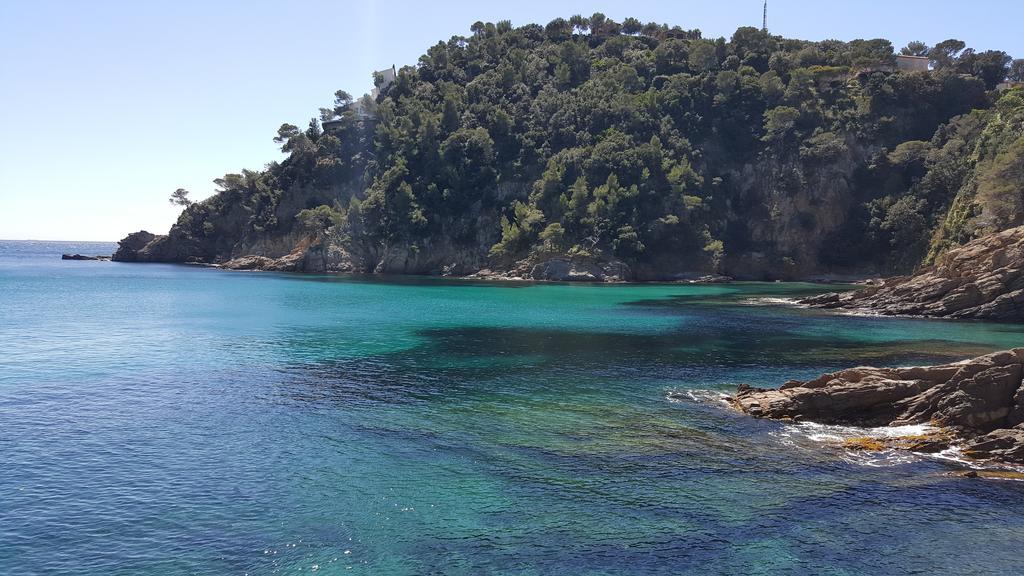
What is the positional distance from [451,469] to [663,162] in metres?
96.4

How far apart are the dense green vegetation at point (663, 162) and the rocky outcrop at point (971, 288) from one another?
30.8 metres

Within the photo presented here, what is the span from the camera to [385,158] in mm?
128000

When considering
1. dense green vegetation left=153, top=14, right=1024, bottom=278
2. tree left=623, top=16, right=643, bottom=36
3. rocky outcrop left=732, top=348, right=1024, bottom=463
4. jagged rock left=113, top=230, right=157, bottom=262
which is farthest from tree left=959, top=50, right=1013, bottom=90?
jagged rock left=113, top=230, right=157, bottom=262

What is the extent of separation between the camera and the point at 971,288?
5597 cm

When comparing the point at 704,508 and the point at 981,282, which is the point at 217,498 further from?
the point at 981,282

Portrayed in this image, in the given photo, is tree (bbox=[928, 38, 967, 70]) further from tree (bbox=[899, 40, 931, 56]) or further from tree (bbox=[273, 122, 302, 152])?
tree (bbox=[273, 122, 302, 152])

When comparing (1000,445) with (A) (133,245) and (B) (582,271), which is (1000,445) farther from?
(A) (133,245)

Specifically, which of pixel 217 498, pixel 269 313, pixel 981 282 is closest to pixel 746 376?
pixel 217 498

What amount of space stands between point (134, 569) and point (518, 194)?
105901mm

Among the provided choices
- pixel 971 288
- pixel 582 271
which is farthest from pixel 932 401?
pixel 582 271

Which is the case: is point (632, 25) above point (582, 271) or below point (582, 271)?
above

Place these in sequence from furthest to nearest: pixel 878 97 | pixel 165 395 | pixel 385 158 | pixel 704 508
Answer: pixel 385 158
pixel 878 97
pixel 165 395
pixel 704 508

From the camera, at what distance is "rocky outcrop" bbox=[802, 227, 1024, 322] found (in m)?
54.1

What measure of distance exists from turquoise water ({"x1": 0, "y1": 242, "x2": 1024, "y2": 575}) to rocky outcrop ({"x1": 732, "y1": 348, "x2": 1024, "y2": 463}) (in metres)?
1.82
